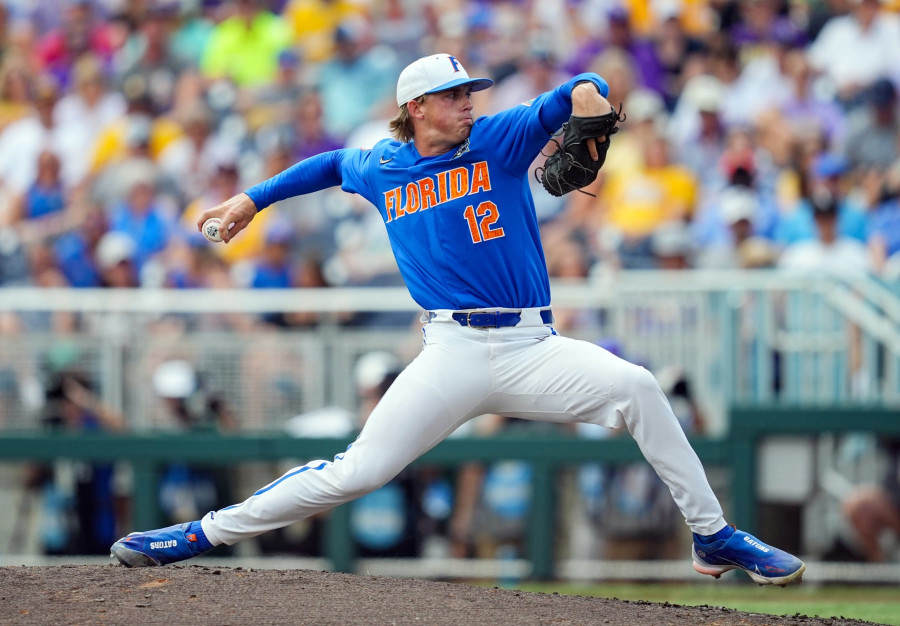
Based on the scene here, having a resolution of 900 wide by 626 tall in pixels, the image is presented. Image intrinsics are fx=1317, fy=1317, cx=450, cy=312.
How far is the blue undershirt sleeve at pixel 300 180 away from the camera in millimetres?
5633

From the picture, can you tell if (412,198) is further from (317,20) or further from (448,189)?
(317,20)

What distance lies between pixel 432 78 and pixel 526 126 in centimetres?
48

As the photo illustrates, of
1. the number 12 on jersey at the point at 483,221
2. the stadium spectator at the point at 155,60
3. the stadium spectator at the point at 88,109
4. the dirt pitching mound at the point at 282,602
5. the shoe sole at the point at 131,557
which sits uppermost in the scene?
the stadium spectator at the point at 155,60

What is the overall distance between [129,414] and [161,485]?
57 cm

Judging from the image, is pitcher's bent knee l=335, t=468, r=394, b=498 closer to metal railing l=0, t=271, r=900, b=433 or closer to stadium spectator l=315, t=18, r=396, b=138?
metal railing l=0, t=271, r=900, b=433

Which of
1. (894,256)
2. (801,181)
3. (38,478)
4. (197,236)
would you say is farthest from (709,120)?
(38,478)

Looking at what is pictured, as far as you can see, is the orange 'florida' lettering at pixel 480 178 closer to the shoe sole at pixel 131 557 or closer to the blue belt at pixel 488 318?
the blue belt at pixel 488 318

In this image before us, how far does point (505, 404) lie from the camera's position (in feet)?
17.1

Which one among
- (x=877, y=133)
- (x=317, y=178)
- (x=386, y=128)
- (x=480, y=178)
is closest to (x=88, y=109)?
(x=386, y=128)

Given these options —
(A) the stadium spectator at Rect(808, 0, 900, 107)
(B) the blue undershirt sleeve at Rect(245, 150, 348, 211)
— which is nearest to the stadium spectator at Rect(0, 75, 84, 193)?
(A) the stadium spectator at Rect(808, 0, 900, 107)

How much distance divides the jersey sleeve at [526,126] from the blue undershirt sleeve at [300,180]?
82 cm

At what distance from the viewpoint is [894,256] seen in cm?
956

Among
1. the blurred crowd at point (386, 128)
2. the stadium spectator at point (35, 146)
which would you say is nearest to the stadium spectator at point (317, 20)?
the blurred crowd at point (386, 128)

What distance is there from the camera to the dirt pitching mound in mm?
4902
